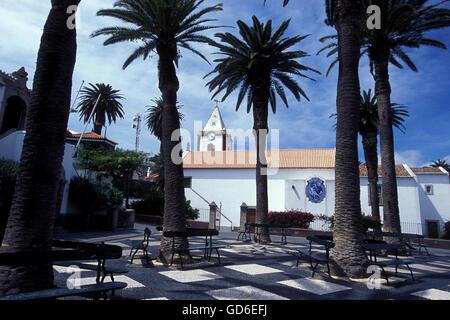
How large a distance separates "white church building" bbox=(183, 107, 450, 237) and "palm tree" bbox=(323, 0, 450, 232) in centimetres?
1794

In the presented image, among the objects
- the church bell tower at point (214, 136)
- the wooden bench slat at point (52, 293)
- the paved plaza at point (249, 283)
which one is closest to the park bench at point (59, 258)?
the wooden bench slat at point (52, 293)

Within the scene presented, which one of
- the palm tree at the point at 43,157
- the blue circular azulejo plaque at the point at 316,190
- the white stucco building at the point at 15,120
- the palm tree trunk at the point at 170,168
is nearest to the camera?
the palm tree at the point at 43,157

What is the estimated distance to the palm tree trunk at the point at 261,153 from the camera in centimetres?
1496

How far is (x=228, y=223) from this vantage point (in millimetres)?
36125

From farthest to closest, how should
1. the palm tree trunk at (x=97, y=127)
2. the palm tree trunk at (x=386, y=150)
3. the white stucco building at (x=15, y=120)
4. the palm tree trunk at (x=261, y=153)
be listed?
the palm tree trunk at (x=97, y=127) < the white stucco building at (x=15, y=120) < the palm tree trunk at (x=261, y=153) < the palm tree trunk at (x=386, y=150)

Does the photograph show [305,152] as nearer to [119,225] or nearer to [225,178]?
[225,178]

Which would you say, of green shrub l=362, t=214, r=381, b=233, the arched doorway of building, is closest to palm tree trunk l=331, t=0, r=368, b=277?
green shrub l=362, t=214, r=381, b=233

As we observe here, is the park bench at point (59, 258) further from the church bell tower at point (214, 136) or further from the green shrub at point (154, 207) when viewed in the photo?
the church bell tower at point (214, 136)

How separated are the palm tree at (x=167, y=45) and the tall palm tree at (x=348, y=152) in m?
4.49

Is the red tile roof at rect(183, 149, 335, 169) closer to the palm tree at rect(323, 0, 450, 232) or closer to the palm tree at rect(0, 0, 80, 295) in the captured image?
the palm tree at rect(323, 0, 450, 232)

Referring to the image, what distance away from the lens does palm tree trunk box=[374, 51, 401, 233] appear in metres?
13.4

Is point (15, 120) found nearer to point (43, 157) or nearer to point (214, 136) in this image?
point (43, 157)
